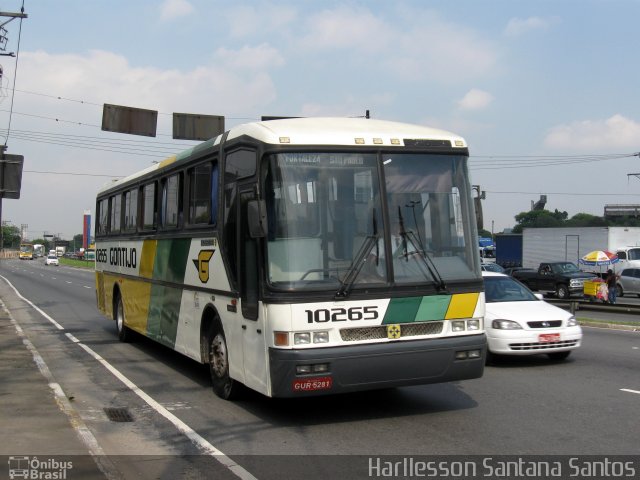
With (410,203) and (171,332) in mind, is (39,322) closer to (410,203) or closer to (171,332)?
(171,332)

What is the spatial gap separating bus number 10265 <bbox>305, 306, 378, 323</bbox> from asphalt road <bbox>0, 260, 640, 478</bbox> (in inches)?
45.6

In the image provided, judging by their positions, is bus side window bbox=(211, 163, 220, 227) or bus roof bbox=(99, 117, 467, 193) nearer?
bus roof bbox=(99, 117, 467, 193)

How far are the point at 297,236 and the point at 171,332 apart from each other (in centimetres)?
451

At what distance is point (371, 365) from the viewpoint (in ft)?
22.3

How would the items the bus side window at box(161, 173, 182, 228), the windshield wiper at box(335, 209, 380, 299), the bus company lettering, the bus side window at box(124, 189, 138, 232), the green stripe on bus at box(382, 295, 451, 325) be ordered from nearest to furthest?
the windshield wiper at box(335, 209, 380, 299) < the green stripe on bus at box(382, 295, 451, 325) < the bus side window at box(161, 173, 182, 228) < the bus side window at box(124, 189, 138, 232) < the bus company lettering

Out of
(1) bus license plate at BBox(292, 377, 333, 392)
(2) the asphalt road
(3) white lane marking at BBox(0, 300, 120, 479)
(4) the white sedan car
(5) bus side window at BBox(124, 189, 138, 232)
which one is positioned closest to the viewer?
(3) white lane marking at BBox(0, 300, 120, 479)

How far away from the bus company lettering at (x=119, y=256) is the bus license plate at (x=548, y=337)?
721 centimetres

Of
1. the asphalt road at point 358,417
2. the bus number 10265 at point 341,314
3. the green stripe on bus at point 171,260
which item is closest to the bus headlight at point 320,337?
the bus number 10265 at point 341,314

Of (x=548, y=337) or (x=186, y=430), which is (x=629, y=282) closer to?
(x=548, y=337)

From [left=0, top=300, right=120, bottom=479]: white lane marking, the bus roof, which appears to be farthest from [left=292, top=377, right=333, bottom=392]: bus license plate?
the bus roof

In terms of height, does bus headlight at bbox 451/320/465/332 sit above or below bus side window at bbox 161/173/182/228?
below

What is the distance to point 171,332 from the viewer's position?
34.5 feet

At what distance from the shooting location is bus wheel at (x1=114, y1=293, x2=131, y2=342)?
14.3 m

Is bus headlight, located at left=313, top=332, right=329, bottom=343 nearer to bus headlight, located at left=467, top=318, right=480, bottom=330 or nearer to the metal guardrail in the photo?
bus headlight, located at left=467, top=318, right=480, bottom=330
